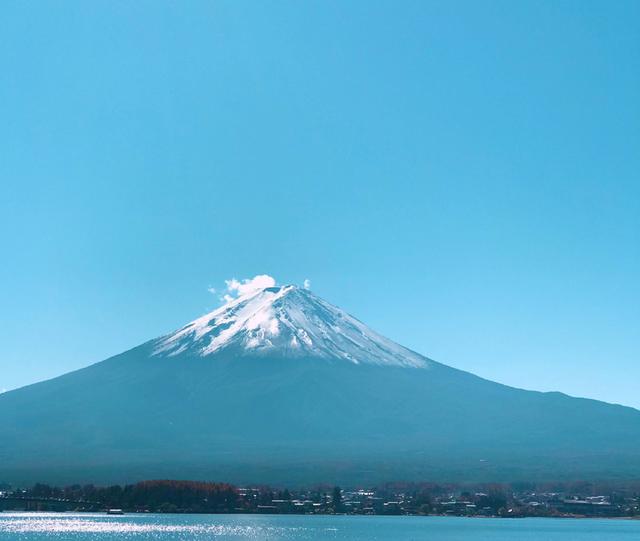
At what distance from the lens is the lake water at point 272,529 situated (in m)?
82.9

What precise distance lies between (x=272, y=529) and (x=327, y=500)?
26.5 m

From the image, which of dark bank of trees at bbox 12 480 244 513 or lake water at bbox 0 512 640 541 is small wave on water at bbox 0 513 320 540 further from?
dark bank of trees at bbox 12 480 244 513

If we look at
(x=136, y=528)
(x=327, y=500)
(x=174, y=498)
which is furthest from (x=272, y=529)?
(x=327, y=500)

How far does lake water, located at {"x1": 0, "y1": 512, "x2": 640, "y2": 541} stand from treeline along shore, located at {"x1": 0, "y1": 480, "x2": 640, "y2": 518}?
1272mm

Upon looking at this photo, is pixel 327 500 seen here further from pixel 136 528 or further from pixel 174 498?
pixel 136 528

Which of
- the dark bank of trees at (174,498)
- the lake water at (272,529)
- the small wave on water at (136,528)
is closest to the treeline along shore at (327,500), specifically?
the dark bank of trees at (174,498)

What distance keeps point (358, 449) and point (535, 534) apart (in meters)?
88.0

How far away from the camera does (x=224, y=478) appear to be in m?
141

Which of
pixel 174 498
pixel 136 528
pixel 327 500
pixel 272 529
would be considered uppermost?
pixel 174 498

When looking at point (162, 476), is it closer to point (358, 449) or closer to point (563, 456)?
point (358, 449)

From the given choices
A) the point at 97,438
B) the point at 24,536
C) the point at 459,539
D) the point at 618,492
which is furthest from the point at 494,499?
the point at 97,438

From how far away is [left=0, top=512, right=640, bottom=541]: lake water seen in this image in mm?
82938

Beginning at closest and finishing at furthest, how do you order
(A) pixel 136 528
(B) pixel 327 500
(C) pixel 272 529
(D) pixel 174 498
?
1. (A) pixel 136 528
2. (C) pixel 272 529
3. (D) pixel 174 498
4. (B) pixel 327 500

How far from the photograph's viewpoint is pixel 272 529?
302 feet
